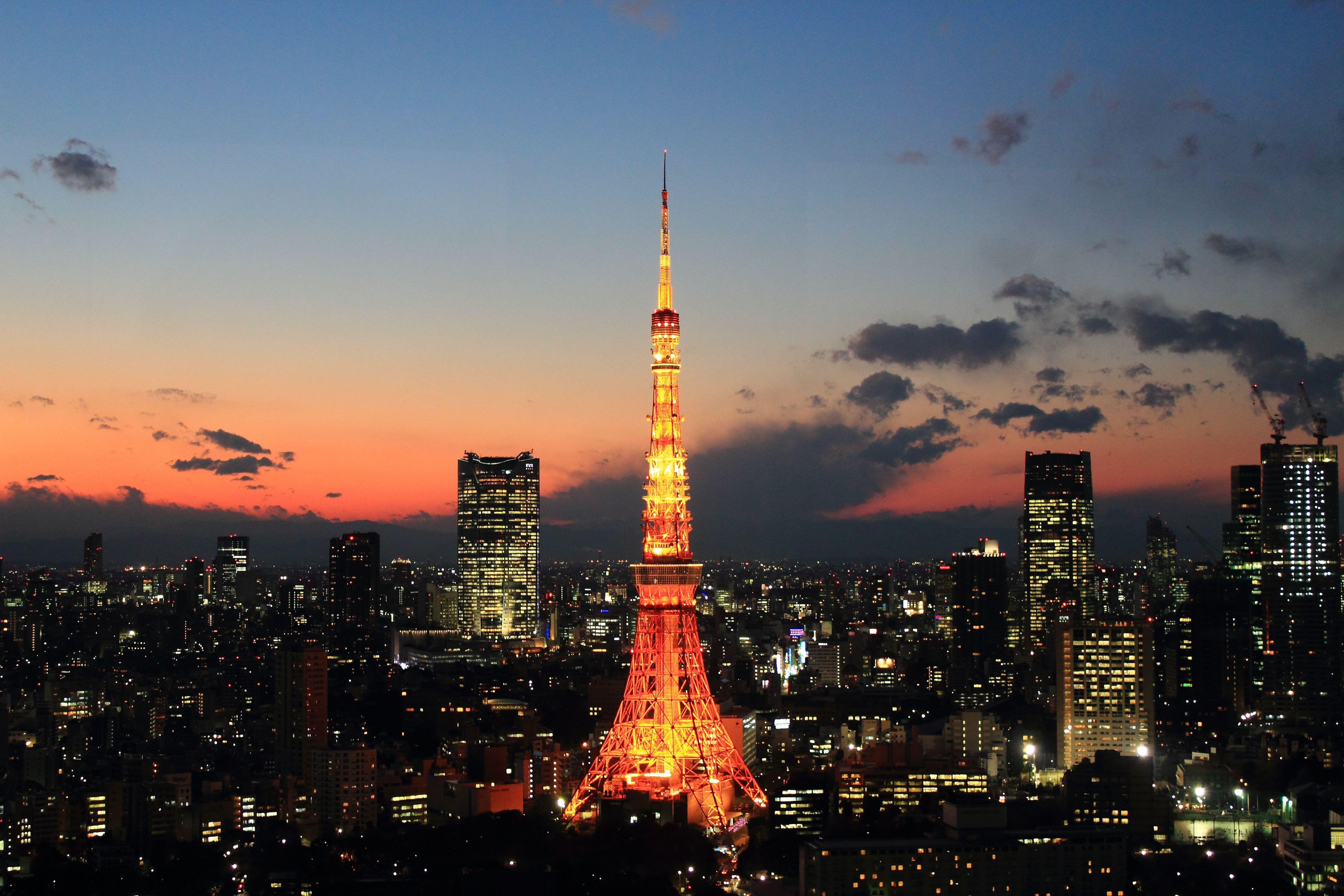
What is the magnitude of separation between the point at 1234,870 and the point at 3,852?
17246mm

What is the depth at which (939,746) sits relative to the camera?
3359cm

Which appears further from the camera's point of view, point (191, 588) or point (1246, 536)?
point (191, 588)

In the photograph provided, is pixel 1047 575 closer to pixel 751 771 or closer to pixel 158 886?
pixel 751 771

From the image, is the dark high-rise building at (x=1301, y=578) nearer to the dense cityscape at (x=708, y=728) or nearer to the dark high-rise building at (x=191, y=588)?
the dense cityscape at (x=708, y=728)

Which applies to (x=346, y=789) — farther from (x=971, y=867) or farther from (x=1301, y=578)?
(x=1301, y=578)

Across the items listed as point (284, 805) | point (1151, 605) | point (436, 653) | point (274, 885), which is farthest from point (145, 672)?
point (1151, 605)

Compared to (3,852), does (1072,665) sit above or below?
above

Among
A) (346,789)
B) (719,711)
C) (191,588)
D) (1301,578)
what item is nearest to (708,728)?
(346,789)

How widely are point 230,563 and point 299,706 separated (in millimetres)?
44897

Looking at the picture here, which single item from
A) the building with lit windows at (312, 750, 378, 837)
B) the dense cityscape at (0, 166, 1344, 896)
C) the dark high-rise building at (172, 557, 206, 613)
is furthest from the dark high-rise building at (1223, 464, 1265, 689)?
the dark high-rise building at (172, 557, 206, 613)

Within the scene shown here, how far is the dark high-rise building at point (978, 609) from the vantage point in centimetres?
5634

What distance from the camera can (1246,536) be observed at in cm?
5309

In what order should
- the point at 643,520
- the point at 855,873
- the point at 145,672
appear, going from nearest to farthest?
the point at 855,873
the point at 643,520
the point at 145,672

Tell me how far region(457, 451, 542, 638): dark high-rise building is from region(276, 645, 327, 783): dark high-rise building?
3648 cm
